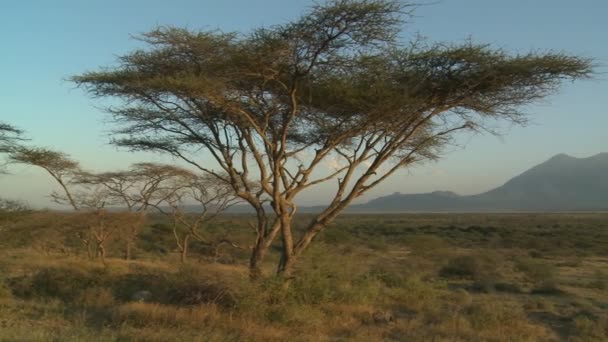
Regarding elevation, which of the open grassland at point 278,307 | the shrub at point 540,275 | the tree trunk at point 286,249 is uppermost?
the tree trunk at point 286,249

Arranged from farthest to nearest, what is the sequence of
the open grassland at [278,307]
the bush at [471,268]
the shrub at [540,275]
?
the bush at [471,268]
the shrub at [540,275]
the open grassland at [278,307]

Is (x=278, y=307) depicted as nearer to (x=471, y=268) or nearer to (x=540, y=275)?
(x=540, y=275)

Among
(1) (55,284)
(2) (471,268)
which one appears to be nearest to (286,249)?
(1) (55,284)

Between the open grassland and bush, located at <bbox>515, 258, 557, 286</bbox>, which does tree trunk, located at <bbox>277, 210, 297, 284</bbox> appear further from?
bush, located at <bbox>515, 258, 557, 286</bbox>

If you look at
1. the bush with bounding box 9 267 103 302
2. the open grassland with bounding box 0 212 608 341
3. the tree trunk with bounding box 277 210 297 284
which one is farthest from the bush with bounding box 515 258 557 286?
the bush with bounding box 9 267 103 302

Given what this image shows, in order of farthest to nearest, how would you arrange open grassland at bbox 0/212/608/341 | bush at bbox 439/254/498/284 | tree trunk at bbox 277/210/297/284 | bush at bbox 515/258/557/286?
bush at bbox 439/254/498/284
bush at bbox 515/258/557/286
tree trunk at bbox 277/210/297/284
open grassland at bbox 0/212/608/341

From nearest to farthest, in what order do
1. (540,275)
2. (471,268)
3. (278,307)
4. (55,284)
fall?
(278,307) → (55,284) → (540,275) → (471,268)

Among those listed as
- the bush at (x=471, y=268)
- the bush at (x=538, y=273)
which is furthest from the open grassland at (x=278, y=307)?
the bush at (x=471, y=268)

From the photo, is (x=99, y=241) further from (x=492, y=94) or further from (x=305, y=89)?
(x=492, y=94)

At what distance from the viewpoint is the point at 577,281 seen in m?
19.9

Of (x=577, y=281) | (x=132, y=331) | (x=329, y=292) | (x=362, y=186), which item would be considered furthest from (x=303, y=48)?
(x=577, y=281)

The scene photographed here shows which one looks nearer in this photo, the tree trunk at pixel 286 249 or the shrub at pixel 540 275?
the tree trunk at pixel 286 249

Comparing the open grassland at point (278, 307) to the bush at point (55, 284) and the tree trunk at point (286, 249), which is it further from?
the tree trunk at point (286, 249)

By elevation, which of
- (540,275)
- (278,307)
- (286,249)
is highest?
(286,249)
